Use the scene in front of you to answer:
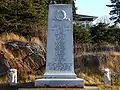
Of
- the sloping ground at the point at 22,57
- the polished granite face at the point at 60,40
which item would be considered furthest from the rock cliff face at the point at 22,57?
the polished granite face at the point at 60,40

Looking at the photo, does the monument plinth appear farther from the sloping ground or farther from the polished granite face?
the sloping ground

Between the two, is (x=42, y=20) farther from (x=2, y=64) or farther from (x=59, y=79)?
(x=59, y=79)

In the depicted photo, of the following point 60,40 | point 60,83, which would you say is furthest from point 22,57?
point 60,83

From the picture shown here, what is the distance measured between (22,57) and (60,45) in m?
7.65

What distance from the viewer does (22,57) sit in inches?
834

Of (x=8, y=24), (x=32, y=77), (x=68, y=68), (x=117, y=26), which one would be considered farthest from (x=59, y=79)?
(x=117, y=26)

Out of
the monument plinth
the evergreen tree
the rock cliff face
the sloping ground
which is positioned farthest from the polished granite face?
the evergreen tree

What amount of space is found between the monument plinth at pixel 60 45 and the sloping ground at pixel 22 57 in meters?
6.05

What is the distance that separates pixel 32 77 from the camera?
1969 centimetres

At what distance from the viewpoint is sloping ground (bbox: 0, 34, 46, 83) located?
2030 centimetres

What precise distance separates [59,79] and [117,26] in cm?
2491

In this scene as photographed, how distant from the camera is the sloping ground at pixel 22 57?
2030cm

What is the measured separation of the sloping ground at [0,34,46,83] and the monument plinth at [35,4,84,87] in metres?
6.05

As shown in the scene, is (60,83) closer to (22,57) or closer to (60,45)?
(60,45)
